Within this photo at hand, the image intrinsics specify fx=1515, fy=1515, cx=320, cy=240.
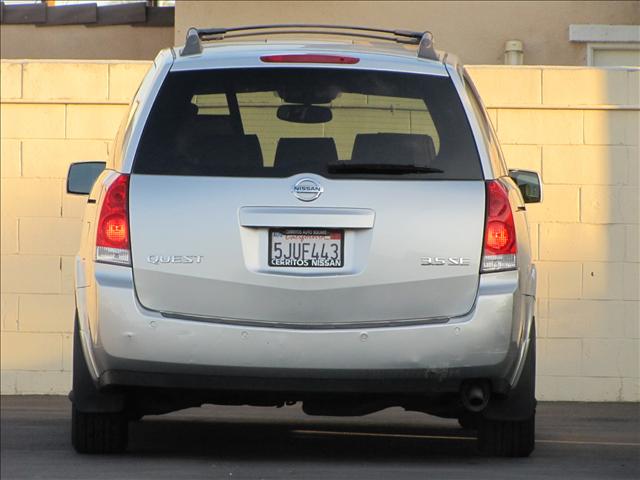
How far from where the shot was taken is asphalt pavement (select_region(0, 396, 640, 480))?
6.64 m

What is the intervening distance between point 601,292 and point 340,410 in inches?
163

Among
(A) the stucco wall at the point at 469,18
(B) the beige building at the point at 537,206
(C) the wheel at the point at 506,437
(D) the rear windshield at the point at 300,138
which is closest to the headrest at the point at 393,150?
(D) the rear windshield at the point at 300,138

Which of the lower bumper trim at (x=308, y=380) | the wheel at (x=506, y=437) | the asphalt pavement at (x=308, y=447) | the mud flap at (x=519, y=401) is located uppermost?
the lower bumper trim at (x=308, y=380)

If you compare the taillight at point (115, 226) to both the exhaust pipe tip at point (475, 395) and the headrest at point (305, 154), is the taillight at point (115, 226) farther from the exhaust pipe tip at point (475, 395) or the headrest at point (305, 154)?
the exhaust pipe tip at point (475, 395)

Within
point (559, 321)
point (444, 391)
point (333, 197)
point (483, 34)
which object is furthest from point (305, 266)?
point (483, 34)

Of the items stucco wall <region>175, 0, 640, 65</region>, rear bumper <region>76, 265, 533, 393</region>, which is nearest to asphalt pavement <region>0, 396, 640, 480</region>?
rear bumper <region>76, 265, 533, 393</region>

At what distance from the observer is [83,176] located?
7.36 m

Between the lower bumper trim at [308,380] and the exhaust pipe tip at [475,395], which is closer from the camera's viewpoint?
the lower bumper trim at [308,380]

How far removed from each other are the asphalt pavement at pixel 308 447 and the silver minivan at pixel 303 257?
378 millimetres

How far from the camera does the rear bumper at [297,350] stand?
6.09 m

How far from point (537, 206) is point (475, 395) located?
4.20 metres

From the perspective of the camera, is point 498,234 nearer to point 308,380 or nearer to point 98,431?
point 308,380

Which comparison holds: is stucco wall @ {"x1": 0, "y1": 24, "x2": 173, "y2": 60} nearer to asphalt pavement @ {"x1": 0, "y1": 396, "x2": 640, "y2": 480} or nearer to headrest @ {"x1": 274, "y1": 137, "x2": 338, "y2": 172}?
asphalt pavement @ {"x1": 0, "y1": 396, "x2": 640, "y2": 480}

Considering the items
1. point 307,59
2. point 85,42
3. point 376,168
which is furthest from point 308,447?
point 85,42
